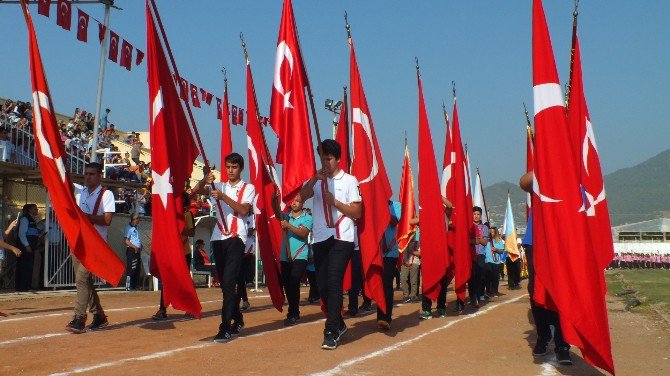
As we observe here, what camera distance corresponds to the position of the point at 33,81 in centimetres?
1037

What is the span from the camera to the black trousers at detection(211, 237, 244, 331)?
31.7 ft

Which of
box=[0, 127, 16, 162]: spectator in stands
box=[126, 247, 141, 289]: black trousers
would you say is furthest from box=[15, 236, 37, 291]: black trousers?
box=[126, 247, 141, 289]: black trousers

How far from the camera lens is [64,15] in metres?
16.9

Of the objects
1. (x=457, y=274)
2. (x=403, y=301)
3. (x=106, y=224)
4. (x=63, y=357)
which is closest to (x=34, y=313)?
(x=106, y=224)

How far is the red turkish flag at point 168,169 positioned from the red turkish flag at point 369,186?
2.19 meters

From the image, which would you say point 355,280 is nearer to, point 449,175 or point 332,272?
point 449,175

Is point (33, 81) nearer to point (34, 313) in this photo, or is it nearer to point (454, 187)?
point (34, 313)

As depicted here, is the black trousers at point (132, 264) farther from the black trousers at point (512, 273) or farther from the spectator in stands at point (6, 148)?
the black trousers at point (512, 273)

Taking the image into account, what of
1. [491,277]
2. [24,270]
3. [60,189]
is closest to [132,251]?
[24,270]

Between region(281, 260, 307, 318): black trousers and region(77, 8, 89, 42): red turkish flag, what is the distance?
7285mm

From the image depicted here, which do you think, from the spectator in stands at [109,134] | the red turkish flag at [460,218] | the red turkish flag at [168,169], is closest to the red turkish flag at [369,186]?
the red turkish flag at [168,169]

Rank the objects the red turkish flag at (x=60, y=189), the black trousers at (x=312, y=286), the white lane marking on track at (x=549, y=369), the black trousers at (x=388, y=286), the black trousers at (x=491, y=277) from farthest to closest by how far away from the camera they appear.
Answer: the black trousers at (x=491, y=277)
the black trousers at (x=312, y=286)
the black trousers at (x=388, y=286)
the red turkish flag at (x=60, y=189)
the white lane marking on track at (x=549, y=369)

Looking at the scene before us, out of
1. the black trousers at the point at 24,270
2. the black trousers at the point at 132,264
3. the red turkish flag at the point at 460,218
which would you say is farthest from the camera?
the black trousers at the point at 132,264

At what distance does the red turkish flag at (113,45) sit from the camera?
62.4 ft
